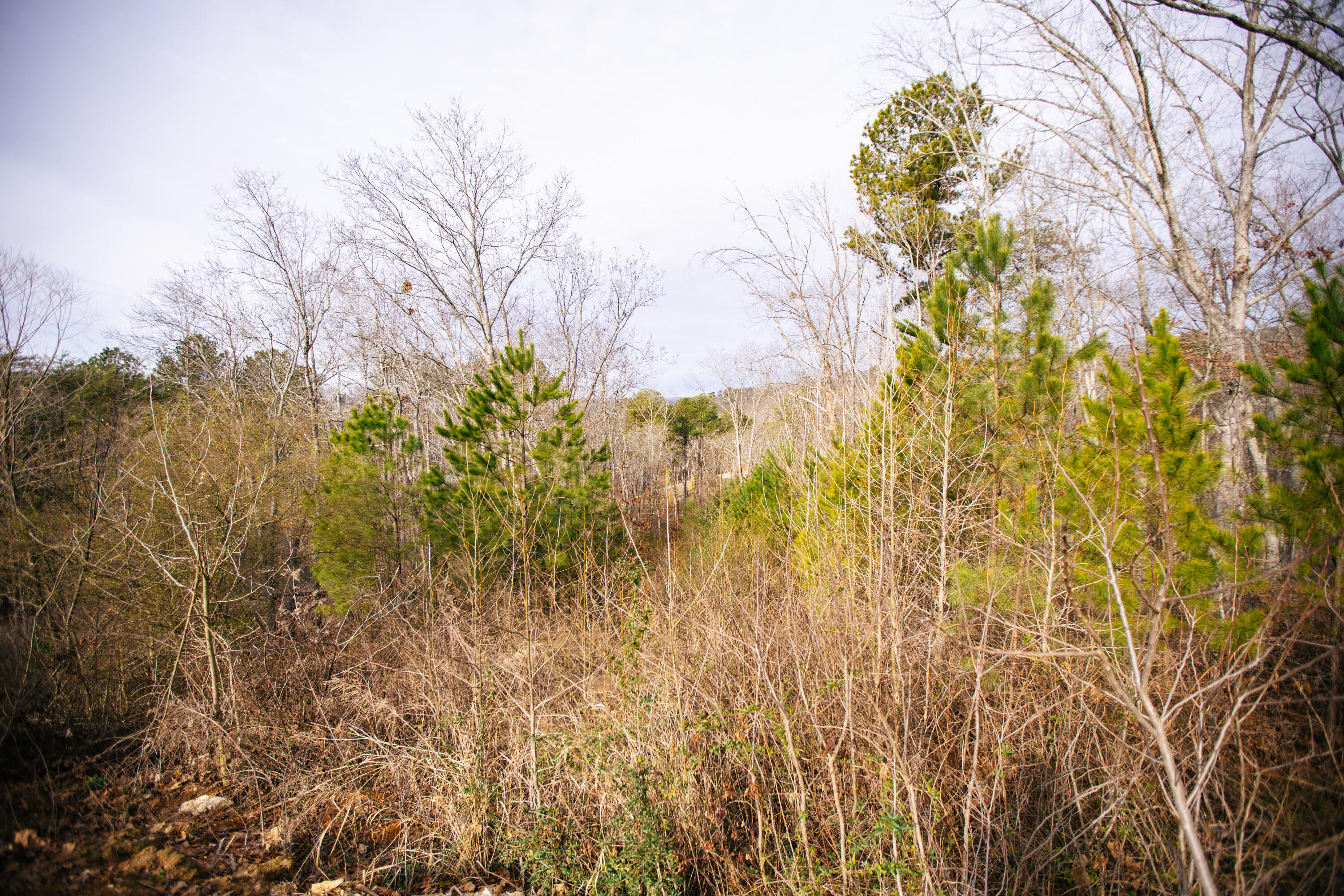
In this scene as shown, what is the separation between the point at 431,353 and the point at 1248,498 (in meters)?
16.5

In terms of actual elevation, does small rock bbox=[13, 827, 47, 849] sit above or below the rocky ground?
above

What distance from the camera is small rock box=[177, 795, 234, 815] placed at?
343cm

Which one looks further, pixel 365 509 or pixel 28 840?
pixel 365 509

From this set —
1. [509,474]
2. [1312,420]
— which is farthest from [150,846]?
[1312,420]

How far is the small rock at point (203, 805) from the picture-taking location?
3.43 metres

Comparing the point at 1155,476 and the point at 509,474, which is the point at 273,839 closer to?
the point at 509,474

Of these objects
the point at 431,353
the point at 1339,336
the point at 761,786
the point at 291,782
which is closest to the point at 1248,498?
the point at 1339,336

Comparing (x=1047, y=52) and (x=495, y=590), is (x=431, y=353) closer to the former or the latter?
(x=495, y=590)

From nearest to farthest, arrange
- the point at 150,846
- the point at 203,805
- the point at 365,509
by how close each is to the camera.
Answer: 1. the point at 150,846
2. the point at 203,805
3. the point at 365,509

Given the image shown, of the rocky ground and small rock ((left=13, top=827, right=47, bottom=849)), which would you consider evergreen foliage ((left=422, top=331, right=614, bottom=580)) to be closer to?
the rocky ground

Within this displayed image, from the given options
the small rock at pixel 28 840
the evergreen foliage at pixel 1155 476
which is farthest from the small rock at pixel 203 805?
the evergreen foliage at pixel 1155 476

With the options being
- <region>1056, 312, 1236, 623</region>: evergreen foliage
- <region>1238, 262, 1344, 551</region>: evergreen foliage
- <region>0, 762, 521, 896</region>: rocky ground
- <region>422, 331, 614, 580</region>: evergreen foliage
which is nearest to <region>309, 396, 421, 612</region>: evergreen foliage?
<region>422, 331, 614, 580</region>: evergreen foliage

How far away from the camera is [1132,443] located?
3.14 m

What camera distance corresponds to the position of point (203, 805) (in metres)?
3.50
